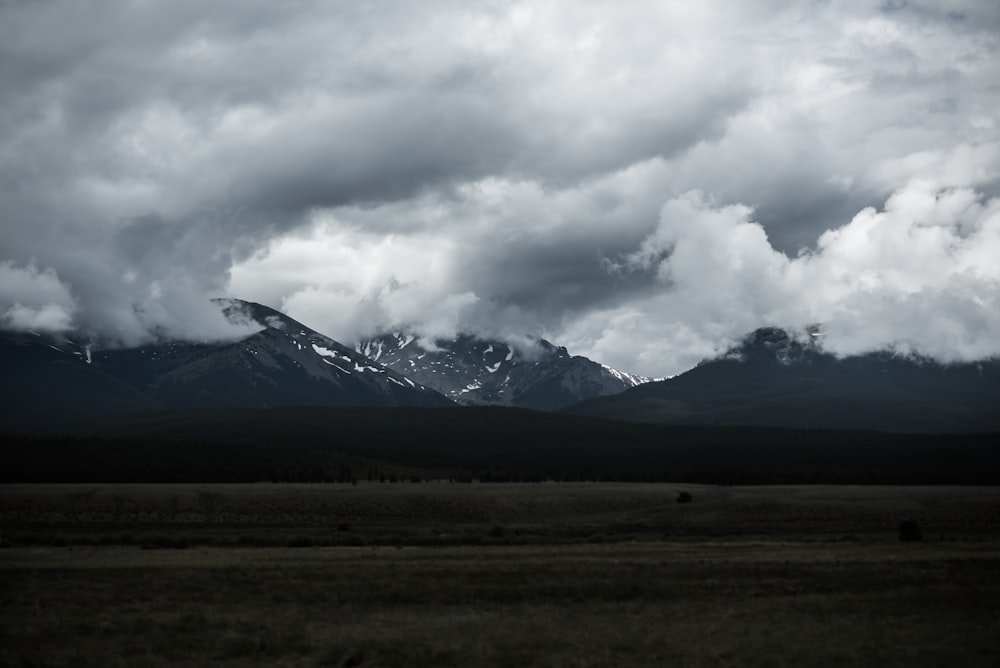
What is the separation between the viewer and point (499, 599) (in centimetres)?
3681

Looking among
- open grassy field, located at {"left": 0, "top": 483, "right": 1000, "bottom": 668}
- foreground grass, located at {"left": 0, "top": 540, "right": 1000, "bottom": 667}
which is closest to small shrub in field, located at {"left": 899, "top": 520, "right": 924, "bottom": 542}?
open grassy field, located at {"left": 0, "top": 483, "right": 1000, "bottom": 668}

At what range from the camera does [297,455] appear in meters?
186

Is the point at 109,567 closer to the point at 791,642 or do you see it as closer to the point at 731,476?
the point at 791,642

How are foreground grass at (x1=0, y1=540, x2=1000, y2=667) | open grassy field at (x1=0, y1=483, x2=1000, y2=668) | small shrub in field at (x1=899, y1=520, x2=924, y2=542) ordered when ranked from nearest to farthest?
1. foreground grass at (x1=0, y1=540, x2=1000, y2=667)
2. open grassy field at (x1=0, y1=483, x2=1000, y2=668)
3. small shrub in field at (x1=899, y1=520, x2=924, y2=542)

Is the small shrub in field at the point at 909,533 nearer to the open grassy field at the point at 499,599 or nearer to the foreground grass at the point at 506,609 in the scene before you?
the open grassy field at the point at 499,599

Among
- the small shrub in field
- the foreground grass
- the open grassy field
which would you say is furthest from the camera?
the small shrub in field

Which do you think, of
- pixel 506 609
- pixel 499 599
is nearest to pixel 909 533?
pixel 499 599

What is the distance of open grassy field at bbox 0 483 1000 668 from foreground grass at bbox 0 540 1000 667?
0.12 metres

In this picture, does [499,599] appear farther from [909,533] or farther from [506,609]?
[909,533]

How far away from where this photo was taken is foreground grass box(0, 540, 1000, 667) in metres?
27.9

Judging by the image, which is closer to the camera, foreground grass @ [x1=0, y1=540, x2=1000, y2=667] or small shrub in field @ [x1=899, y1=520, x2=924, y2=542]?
foreground grass @ [x1=0, y1=540, x2=1000, y2=667]

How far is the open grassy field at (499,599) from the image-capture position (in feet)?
92.2

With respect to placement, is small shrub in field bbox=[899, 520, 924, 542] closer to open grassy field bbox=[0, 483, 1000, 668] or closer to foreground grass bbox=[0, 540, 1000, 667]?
open grassy field bbox=[0, 483, 1000, 668]

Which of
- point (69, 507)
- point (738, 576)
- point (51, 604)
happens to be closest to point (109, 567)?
point (51, 604)
